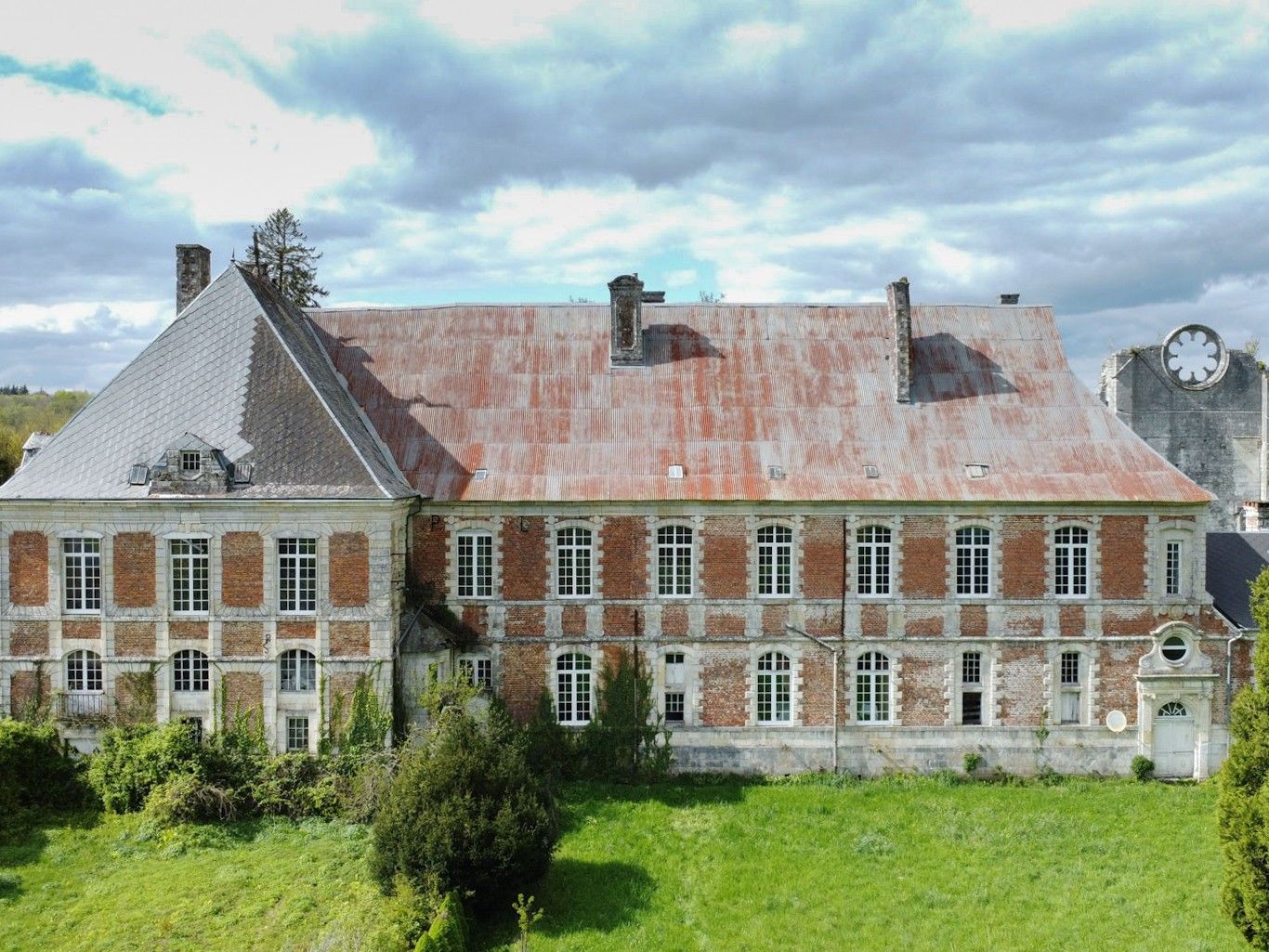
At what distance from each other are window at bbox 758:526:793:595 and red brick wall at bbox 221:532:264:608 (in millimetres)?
12937

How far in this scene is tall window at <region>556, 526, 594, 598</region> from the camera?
26.7m

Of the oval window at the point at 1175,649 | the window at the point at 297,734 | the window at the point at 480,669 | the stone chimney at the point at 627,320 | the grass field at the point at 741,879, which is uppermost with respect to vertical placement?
the stone chimney at the point at 627,320

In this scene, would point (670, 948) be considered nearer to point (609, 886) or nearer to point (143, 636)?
point (609, 886)

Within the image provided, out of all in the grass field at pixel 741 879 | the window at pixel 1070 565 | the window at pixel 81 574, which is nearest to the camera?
the grass field at pixel 741 879

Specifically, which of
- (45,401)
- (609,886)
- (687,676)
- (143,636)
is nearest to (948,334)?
(687,676)

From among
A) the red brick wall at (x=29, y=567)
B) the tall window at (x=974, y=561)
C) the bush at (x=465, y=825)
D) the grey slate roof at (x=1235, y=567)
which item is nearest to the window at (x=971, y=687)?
the tall window at (x=974, y=561)

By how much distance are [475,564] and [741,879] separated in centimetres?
1098

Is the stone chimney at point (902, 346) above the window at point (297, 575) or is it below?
above

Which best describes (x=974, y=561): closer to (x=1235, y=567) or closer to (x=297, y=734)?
(x=1235, y=567)

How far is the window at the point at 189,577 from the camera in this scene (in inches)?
973

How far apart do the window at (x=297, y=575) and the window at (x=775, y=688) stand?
Result: 38.9ft

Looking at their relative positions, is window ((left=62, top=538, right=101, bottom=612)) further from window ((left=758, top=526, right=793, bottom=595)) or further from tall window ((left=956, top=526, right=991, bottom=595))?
tall window ((left=956, top=526, right=991, bottom=595))

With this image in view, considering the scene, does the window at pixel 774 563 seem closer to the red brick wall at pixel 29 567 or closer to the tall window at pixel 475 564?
the tall window at pixel 475 564

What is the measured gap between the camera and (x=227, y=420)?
25.3m
